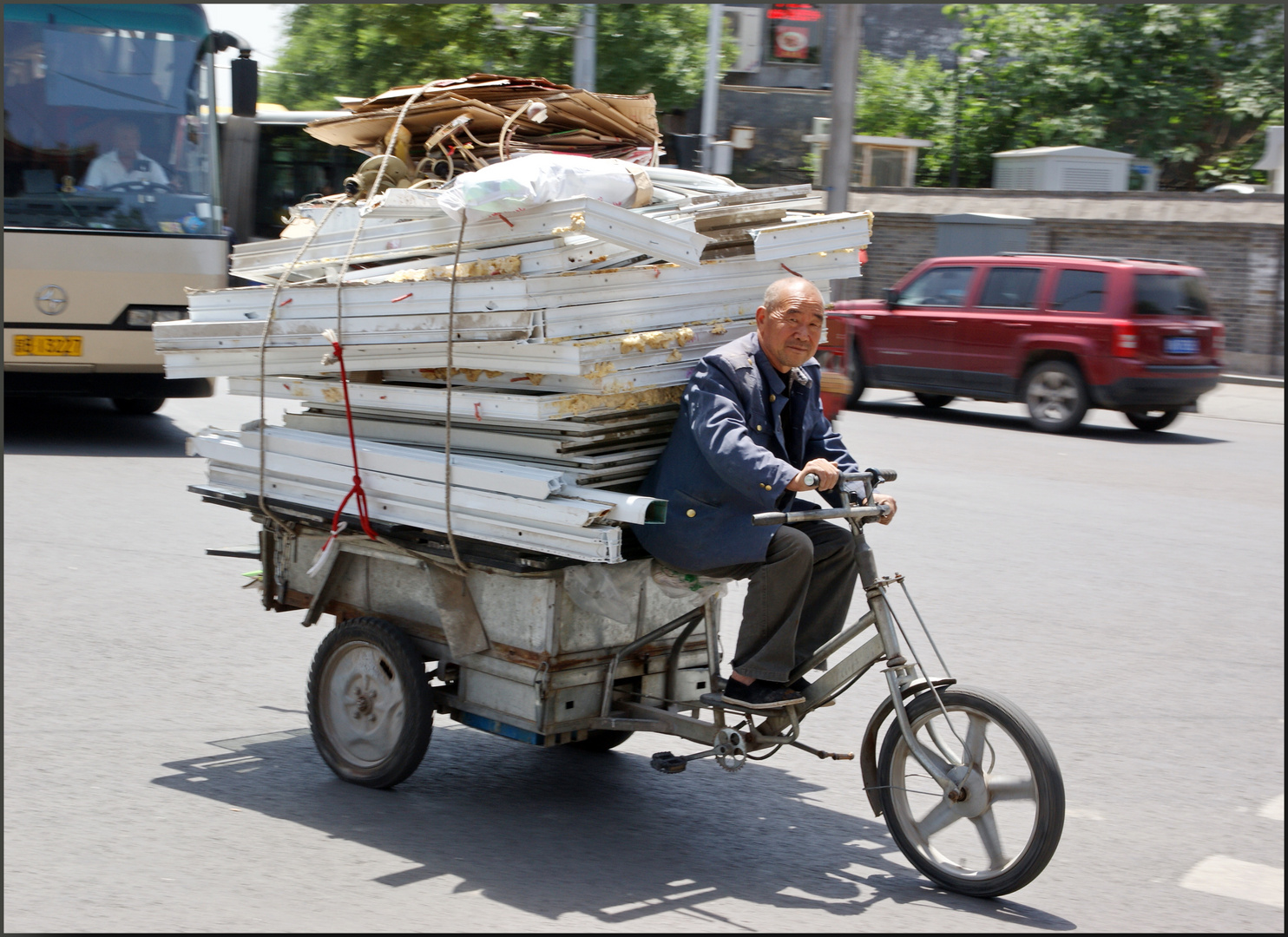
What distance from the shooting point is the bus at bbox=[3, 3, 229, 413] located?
10555mm

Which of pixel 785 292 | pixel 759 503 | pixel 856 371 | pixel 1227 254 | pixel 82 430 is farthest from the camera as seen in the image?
pixel 1227 254

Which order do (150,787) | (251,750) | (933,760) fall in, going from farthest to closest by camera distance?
(251,750) → (150,787) → (933,760)

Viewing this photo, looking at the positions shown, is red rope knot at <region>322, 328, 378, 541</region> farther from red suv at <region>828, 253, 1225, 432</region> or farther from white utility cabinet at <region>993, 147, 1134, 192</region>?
white utility cabinet at <region>993, 147, 1134, 192</region>

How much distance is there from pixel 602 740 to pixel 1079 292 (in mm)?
11382


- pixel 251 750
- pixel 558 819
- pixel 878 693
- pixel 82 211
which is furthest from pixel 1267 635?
pixel 82 211

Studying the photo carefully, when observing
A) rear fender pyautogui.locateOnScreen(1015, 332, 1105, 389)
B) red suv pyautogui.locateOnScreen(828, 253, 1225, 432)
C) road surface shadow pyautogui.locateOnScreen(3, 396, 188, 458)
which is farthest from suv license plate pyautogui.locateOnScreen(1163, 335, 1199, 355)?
road surface shadow pyautogui.locateOnScreen(3, 396, 188, 458)

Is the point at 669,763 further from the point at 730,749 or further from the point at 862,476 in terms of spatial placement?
the point at 862,476

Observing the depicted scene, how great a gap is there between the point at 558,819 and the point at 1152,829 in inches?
74.7

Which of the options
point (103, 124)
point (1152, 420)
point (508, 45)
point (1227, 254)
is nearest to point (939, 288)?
point (1152, 420)

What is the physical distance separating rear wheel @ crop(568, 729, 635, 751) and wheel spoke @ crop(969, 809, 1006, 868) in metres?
1.45

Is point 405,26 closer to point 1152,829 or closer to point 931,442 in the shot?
point 931,442

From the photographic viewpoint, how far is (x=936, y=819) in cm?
387

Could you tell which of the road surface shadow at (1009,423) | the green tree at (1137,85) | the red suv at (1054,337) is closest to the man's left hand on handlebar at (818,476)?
the red suv at (1054,337)

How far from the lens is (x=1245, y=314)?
70.5 feet
